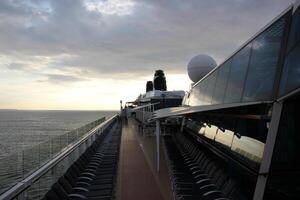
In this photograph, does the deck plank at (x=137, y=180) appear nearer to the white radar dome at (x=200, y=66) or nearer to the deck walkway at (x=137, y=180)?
the deck walkway at (x=137, y=180)

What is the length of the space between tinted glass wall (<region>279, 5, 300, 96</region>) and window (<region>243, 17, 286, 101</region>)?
275 mm

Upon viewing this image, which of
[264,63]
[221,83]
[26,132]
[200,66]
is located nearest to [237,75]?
[264,63]

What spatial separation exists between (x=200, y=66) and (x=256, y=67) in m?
15.6

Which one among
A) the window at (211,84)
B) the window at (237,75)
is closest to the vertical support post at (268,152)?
the window at (237,75)

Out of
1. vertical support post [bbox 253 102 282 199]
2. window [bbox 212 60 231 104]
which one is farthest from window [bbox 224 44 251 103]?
vertical support post [bbox 253 102 282 199]

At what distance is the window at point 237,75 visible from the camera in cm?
722

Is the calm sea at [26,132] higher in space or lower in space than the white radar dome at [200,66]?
lower

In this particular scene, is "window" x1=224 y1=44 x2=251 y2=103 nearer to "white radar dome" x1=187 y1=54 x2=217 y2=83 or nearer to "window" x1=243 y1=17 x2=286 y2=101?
"window" x1=243 y1=17 x2=286 y2=101

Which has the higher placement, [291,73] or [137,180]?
[291,73]

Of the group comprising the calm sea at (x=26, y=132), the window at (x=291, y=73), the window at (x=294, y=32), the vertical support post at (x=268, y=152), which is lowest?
the calm sea at (x=26, y=132)

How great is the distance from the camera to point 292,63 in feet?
17.2

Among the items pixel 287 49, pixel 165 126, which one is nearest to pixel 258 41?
pixel 287 49

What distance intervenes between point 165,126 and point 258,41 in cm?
1747

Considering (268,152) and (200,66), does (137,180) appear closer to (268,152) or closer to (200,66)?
(268,152)
